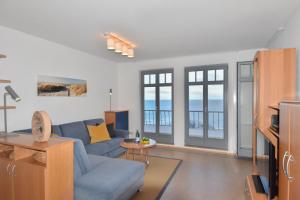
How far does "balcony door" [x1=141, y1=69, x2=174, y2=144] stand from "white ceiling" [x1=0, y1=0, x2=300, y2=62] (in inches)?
61.8

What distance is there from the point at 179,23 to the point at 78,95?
9.28 ft

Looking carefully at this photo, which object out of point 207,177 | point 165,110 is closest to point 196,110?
point 165,110

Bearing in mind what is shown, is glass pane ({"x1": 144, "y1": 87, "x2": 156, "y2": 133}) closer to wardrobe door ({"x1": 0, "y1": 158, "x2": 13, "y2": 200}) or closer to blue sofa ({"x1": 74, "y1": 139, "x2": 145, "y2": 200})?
blue sofa ({"x1": 74, "y1": 139, "x2": 145, "y2": 200})

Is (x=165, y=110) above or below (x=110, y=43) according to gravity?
below

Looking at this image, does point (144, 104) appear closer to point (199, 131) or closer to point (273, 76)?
point (199, 131)

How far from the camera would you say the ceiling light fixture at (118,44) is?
294 centimetres

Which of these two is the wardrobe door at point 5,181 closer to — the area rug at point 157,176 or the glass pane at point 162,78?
the area rug at point 157,176

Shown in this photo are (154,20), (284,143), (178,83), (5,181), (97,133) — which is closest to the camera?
(284,143)

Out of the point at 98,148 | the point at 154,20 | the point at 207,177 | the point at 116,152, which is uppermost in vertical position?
the point at 154,20

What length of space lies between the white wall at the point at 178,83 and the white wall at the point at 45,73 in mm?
→ 835

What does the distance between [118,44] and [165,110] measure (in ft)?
8.60

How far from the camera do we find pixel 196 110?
4.82 m

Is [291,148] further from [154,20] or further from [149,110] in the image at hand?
[149,110]

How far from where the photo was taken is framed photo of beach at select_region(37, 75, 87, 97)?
3352 millimetres
